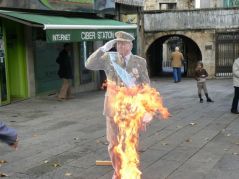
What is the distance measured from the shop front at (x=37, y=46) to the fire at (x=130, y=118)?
298 inches

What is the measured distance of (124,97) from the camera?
20.0 feet

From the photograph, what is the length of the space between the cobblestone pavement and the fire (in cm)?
88

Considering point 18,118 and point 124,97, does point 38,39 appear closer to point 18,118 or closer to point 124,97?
point 18,118

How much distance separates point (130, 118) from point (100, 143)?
3070mm

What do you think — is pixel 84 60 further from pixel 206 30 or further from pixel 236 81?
pixel 206 30

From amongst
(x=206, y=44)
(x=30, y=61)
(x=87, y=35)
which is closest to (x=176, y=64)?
(x=206, y=44)

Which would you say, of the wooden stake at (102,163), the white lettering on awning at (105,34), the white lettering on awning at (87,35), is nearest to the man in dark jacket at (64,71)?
the white lettering on awning at (87,35)

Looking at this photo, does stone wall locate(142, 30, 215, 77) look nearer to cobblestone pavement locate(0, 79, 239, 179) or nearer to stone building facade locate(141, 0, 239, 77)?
stone building facade locate(141, 0, 239, 77)

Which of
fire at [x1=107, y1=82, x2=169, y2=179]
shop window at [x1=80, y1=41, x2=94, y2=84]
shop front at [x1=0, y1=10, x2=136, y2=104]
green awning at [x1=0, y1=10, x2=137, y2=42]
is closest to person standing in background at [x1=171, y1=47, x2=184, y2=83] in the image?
shop window at [x1=80, y1=41, x2=94, y2=84]

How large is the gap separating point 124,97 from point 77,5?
11.9 metres

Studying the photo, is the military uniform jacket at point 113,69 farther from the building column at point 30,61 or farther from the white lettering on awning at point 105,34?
the white lettering on awning at point 105,34

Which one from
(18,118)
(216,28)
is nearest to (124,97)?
(18,118)

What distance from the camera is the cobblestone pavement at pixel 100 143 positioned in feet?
23.0

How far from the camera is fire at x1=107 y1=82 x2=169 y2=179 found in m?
5.85
